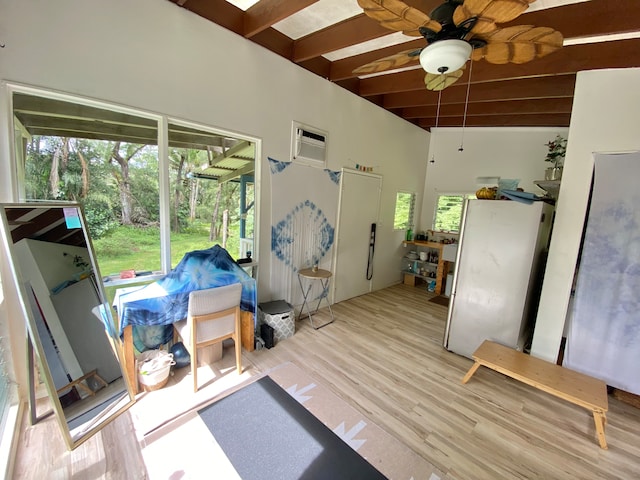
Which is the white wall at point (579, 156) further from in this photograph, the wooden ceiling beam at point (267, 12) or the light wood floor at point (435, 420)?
the wooden ceiling beam at point (267, 12)

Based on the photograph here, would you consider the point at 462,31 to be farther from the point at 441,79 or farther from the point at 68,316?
the point at 68,316

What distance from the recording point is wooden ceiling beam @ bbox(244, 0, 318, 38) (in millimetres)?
2025

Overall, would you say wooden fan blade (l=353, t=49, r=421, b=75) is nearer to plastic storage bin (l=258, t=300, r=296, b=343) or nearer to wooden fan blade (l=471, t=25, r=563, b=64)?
wooden fan blade (l=471, t=25, r=563, b=64)

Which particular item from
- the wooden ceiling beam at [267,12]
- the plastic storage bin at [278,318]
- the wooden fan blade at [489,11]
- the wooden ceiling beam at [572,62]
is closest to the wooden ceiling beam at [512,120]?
the wooden ceiling beam at [572,62]

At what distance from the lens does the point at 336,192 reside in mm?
3738

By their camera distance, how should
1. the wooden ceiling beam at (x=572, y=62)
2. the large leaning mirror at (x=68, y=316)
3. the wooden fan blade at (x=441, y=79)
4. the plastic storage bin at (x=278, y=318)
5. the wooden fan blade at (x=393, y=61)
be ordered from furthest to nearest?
the plastic storage bin at (x=278, y=318), the wooden ceiling beam at (x=572, y=62), the wooden fan blade at (x=441, y=79), the wooden fan blade at (x=393, y=61), the large leaning mirror at (x=68, y=316)

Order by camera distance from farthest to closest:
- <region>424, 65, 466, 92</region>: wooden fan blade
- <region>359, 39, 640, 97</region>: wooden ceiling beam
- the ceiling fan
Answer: <region>359, 39, 640, 97</region>: wooden ceiling beam
<region>424, 65, 466, 92</region>: wooden fan blade
the ceiling fan

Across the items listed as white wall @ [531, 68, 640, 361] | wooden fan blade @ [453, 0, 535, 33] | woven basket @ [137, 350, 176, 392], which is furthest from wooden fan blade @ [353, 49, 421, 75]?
woven basket @ [137, 350, 176, 392]

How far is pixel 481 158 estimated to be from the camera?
186 inches

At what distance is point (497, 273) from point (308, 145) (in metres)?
2.61

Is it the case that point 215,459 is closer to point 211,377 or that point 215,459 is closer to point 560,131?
point 211,377

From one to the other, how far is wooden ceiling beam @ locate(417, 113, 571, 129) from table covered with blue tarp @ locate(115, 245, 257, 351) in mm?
4596

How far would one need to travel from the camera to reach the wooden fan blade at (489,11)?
1074 millimetres

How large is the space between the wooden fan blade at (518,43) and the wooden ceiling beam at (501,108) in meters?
2.74
